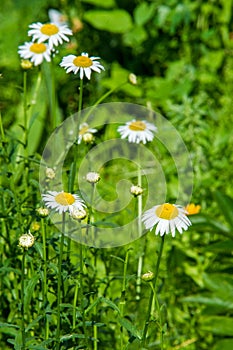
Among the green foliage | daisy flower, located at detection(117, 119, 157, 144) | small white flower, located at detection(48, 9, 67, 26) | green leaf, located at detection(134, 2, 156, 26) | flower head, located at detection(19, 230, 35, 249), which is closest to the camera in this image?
flower head, located at detection(19, 230, 35, 249)

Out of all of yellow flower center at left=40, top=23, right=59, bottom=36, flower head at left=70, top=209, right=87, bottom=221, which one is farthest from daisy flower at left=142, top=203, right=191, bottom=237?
yellow flower center at left=40, top=23, right=59, bottom=36

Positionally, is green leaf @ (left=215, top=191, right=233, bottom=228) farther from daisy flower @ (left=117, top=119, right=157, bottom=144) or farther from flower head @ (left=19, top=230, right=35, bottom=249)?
flower head @ (left=19, top=230, right=35, bottom=249)

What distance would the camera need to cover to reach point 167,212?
40.0 inches

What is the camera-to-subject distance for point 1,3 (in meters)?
3.07

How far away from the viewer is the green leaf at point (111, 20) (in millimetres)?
2609

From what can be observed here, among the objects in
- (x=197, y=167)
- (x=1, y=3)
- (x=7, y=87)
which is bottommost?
(x=197, y=167)

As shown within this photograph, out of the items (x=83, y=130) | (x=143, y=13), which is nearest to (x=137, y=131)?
(x=83, y=130)

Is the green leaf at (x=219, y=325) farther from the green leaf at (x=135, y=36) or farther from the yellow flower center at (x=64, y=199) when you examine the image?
the green leaf at (x=135, y=36)

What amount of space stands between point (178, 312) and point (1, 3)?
6.32 ft

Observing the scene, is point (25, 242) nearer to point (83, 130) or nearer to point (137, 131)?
point (83, 130)

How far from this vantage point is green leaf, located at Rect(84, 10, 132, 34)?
2.61 metres

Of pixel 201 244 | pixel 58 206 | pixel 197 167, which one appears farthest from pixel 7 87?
pixel 58 206

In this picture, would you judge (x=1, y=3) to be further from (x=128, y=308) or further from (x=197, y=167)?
(x=128, y=308)

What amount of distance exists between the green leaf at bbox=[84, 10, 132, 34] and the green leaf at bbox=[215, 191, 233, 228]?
1267mm
